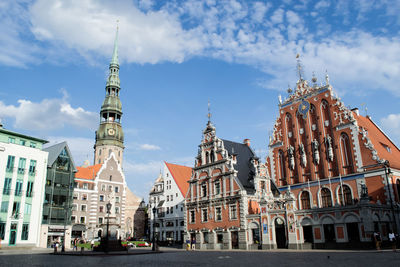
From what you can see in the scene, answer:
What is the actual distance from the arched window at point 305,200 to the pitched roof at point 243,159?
6.82m

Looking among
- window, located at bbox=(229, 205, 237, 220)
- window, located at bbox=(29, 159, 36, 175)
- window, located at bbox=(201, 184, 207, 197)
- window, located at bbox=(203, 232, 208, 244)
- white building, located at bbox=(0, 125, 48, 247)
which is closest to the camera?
window, located at bbox=(229, 205, 237, 220)

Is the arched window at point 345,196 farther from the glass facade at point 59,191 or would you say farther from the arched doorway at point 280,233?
the glass facade at point 59,191

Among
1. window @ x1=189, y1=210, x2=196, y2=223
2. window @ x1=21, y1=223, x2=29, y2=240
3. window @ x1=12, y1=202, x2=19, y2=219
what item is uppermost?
window @ x1=12, y1=202, x2=19, y2=219

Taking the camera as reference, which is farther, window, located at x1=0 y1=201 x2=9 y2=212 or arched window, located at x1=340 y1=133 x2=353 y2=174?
window, located at x1=0 y1=201 x2=9 y2=212

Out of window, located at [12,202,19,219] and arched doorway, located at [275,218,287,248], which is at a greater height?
window, located at [12,202,19,219]

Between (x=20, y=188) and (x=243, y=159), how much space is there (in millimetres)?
32567

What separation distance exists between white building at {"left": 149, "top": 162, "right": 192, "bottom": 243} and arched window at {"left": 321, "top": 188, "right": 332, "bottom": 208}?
97.9 feet

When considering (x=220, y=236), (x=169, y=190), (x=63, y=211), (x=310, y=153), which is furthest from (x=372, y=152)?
(x=63, y=211)

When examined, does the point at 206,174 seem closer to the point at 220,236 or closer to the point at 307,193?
the point at 220,236

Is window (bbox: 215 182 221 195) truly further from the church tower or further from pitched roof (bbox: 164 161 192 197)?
the church tower

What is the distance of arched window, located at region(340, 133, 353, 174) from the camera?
3896 cm

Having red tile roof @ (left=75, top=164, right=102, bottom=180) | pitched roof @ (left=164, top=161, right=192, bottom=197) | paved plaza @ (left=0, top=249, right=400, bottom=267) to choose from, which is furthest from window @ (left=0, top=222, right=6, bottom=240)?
pitched roof @ (left=164, top=161, right=192, bottom=197)

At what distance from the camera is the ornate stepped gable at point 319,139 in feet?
128

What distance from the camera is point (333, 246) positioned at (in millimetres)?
35062
